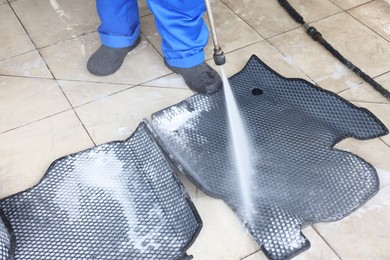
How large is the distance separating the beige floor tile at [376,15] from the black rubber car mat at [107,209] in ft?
3.73

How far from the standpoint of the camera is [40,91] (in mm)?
1735

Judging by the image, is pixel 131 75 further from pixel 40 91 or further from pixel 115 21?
pixel 40 91

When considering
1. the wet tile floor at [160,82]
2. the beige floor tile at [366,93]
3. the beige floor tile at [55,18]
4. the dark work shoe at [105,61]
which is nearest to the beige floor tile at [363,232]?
the wet tile floor at [160,82]

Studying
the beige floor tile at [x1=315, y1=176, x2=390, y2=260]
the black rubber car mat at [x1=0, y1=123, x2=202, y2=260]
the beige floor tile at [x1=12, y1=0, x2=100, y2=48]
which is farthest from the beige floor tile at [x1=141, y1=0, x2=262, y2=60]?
the beige floor tile at [x1=315, y1=176, x2=390, y2=260]

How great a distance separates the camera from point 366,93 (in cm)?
167

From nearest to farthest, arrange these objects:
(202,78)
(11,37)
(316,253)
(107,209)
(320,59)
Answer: (316,253), (107,209), (202,78), (320,59), (11,37)

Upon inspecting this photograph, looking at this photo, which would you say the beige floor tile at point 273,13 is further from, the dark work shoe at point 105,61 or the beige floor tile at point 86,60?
the dark work shoe at point 105,61

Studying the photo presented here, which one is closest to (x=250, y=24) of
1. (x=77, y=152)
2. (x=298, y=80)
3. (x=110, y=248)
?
(x=298, y=80)

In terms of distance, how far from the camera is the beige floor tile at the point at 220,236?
122 cm

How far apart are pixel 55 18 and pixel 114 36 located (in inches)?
18.1

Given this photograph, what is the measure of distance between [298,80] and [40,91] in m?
0.96

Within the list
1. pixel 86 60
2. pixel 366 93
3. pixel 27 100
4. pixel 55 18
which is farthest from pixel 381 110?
pixel 55 18

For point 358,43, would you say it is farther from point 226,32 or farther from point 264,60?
point 226,32

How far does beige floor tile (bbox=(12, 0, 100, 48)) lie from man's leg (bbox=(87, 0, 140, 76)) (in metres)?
0.26
